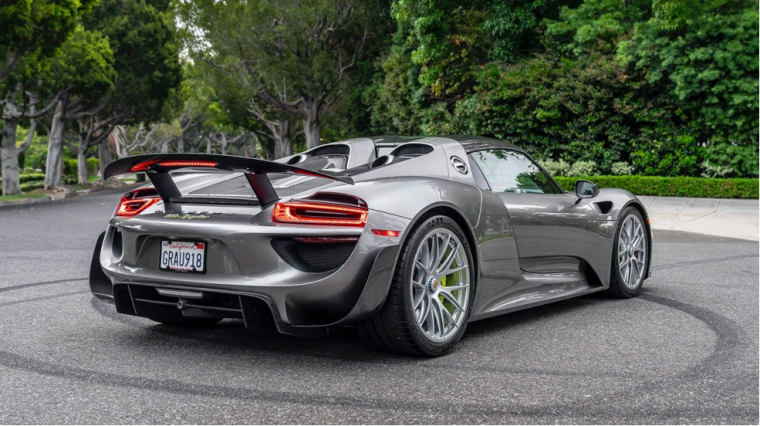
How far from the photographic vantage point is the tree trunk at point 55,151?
96.2 ft

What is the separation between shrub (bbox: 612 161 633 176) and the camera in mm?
19188

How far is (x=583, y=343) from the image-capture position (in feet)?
14.6

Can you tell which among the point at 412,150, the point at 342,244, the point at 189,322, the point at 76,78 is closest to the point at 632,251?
the point at 412,150

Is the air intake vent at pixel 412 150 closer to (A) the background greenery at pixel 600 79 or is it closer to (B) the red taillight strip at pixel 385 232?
(B) the red taillight strip at pixel 385 232

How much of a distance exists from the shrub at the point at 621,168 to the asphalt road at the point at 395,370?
13.8m

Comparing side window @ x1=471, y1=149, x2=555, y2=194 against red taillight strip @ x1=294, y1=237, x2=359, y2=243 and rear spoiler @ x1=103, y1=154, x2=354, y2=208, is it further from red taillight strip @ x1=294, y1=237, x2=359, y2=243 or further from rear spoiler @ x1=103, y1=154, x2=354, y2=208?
red taillight strip @ x1=294, y1=237, x2=359, y2=243

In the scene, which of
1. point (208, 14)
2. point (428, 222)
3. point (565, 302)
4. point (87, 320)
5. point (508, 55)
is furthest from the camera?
point (208, 14)

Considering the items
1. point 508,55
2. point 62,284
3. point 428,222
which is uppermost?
point 508,55

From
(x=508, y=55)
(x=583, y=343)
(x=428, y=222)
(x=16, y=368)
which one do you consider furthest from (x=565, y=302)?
(x=508, y=55)

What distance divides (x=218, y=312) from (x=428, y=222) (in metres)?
1.21

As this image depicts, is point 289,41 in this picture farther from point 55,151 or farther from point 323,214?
point 323,214

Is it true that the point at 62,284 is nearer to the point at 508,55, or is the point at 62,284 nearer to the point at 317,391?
the point at 317,391

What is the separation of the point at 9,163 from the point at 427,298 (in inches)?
985

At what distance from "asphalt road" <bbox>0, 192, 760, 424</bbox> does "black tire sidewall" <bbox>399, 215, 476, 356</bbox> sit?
0.09 metres
